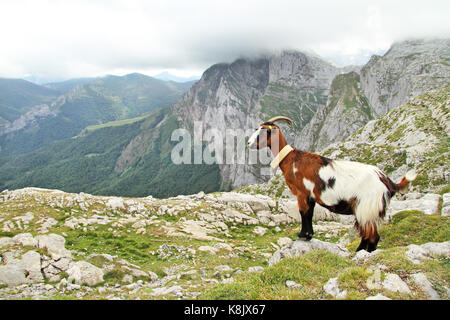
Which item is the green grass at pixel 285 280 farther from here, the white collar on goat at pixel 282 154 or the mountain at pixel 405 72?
the mountain at pixel 405 72

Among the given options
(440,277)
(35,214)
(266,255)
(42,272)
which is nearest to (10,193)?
(35,214)

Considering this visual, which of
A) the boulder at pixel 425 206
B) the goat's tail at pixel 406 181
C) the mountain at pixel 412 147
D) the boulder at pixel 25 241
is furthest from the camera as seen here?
the mountain at pixel 412 147

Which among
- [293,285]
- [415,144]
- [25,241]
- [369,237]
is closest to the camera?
[293,285]

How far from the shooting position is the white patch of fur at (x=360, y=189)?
743cm

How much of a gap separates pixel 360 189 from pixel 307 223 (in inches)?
109

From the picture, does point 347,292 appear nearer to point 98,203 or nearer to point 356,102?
point 98,203

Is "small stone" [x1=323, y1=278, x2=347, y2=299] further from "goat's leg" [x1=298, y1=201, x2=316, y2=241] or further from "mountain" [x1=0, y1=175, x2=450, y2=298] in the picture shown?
"goat's leg" [x1=298, y1=201, x2=316, y2=241]

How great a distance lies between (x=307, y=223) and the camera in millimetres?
9523

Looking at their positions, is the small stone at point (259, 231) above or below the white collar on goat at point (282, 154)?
below

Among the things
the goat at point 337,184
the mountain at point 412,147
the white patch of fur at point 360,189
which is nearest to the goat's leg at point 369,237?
the goat at point 337,184

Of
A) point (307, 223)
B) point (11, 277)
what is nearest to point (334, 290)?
point (307, 223)

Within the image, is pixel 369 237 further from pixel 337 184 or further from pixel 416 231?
pixel 416 231

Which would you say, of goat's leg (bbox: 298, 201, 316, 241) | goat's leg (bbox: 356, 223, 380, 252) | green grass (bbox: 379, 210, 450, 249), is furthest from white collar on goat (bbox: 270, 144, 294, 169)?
green grass (bbox: 379, 210, 450, 249)

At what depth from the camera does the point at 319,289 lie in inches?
227
